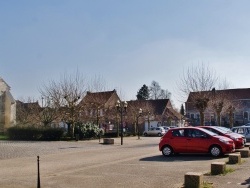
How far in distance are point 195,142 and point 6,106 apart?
1994 inches

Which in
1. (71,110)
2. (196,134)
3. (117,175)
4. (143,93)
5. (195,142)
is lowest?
(117,175)

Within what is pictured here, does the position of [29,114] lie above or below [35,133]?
above

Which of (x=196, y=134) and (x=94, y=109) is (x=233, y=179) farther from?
(x=94, y=109)

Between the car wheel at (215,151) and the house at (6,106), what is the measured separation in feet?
156

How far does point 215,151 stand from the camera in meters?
19.6

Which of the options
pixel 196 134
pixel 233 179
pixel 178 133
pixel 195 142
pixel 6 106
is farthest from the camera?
pixel 6 106

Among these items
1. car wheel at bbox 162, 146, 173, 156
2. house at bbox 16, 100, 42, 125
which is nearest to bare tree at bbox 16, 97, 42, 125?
house at bbox 16, 100, 42, 125

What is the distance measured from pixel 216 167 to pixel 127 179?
2.98m

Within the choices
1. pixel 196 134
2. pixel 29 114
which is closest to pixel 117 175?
pixel 196 134

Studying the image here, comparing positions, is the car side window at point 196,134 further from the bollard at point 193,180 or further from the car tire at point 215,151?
the bollard at point 193,180

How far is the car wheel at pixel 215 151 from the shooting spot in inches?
768

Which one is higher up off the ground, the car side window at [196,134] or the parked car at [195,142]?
the car side window at [196,134]

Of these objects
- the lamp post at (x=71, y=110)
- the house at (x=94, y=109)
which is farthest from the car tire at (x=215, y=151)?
the house at (x=94, y=109)

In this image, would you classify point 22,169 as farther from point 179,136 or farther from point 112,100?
point 112,100
